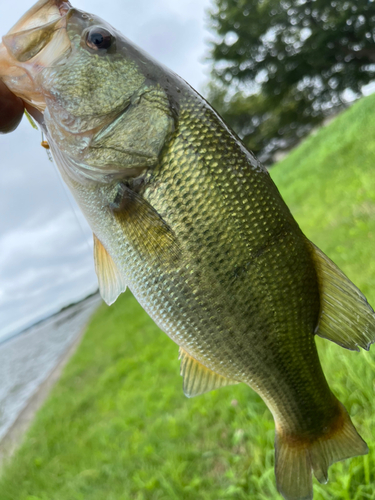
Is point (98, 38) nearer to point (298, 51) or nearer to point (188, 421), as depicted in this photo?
point (188, 421)

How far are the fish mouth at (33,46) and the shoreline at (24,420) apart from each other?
302 inches

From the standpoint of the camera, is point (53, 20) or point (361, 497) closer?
point (53, 20)

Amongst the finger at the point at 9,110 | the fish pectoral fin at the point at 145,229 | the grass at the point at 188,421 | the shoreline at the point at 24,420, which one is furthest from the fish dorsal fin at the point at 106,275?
the shoreline at the point at 24,420

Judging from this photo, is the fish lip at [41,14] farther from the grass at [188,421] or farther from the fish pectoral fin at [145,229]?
the grass at [188,421]

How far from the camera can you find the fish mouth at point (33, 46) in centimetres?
139

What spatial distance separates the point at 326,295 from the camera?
1.49 meters

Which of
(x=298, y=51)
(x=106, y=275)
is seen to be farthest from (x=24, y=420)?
(x=298, y=51)

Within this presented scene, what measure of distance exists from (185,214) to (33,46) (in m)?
0.89

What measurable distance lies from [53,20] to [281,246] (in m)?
1.29

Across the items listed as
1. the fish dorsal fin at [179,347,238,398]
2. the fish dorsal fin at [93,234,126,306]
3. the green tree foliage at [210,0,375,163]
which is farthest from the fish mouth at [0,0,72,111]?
the green tree foliage at [210,0,375,163]

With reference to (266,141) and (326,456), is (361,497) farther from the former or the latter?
(266,141)

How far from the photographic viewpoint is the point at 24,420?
10.1 metres

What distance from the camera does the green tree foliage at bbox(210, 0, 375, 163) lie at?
23.4m

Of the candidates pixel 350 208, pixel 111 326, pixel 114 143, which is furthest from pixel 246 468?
pixel 111 326
